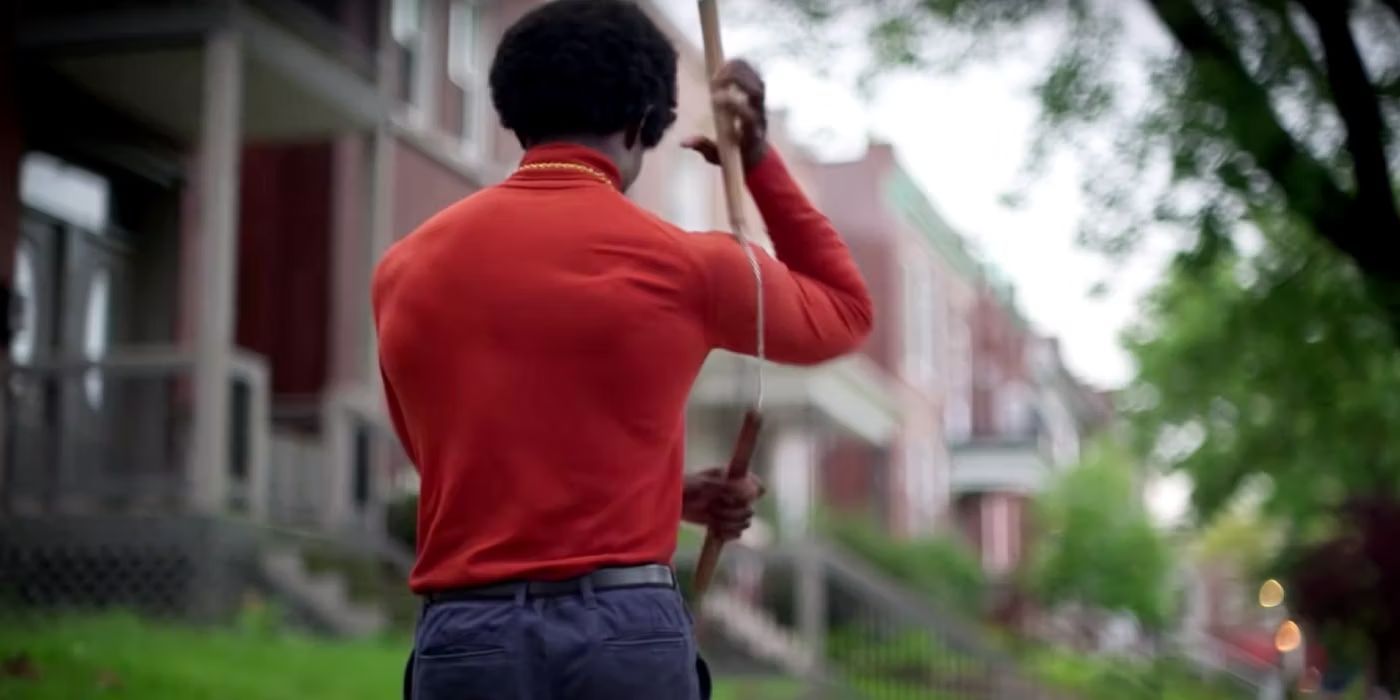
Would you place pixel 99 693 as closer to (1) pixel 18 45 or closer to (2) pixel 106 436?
(2) pixel 106 436

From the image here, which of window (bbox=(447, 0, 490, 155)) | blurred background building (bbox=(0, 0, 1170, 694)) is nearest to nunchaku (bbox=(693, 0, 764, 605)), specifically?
blurred background building (bbox=(0, 0, 1170, 694))

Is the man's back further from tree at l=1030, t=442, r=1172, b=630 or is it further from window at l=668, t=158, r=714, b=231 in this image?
tree at l=1030, t=442, r=1172, b=630

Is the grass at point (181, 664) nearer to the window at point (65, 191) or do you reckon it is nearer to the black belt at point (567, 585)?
the window at point (65, 191)

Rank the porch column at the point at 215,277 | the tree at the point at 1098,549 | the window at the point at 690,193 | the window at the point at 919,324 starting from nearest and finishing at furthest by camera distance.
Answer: the porch column at the point at 215,277
the window at the point at 690,193
the tree at the point at 1098,549
the window at the point at 919,324

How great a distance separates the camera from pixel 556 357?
2469 millimetres

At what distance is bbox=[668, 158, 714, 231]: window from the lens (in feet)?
72.5

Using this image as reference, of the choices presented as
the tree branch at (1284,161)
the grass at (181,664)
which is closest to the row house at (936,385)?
the tree branch at (1284,161)

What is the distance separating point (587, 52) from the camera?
2625 mm

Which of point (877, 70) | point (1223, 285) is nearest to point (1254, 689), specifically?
point (1223, 285)

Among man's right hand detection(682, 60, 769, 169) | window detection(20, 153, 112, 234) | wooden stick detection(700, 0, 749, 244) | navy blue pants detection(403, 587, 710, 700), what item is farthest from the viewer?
window detection(20, 153, 112, 234)

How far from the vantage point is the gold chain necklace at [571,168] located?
263 cm

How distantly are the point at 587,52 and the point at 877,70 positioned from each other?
28.8ft

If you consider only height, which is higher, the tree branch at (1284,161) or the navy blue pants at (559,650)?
the tree branch at (1284,161)

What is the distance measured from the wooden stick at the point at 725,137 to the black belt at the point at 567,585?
498mm
